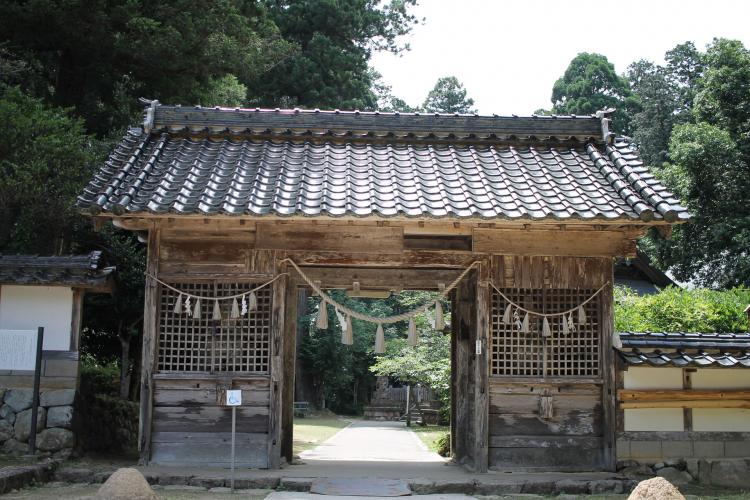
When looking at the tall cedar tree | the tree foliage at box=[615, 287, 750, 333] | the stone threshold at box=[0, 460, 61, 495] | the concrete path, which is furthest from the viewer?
the tall cedar tree

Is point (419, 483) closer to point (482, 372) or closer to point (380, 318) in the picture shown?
point (482, 372)

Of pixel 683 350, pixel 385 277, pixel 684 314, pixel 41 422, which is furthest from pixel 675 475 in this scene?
pixel 41 422

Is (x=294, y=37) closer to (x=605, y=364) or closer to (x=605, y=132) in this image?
(x=605, y=132)

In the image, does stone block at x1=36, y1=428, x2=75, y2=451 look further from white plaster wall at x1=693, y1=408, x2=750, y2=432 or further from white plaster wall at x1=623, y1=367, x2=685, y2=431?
white plaster wall at x1=693, y1=408, x2=750, y2=432

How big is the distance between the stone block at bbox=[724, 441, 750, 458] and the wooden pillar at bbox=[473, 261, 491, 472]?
3.77m

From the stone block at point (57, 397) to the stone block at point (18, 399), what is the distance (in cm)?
19

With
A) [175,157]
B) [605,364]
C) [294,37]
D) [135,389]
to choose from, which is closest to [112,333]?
[135,389]

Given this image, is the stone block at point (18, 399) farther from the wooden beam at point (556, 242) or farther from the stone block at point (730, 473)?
the stone block at point (730, 473)

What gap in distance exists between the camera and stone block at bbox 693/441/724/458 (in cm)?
1108

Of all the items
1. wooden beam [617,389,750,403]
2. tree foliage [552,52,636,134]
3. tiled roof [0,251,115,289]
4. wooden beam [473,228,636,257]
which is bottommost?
wooden beam [617,389,750,403]

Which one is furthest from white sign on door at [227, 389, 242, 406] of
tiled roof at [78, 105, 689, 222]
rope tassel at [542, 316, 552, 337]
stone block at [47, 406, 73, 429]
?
rope tassel at [542, 316, 552, 337]

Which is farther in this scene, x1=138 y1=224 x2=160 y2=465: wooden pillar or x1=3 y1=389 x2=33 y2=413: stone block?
x1=3 y1=389 x2=33 y2=413: stone block

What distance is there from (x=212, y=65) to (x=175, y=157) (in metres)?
8.97

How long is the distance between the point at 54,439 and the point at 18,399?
2.80 ft
